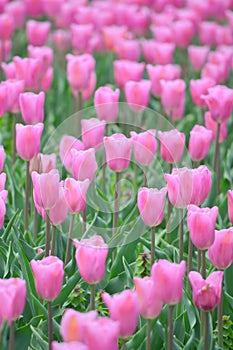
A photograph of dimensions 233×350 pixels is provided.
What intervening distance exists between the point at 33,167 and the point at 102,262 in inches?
41.7

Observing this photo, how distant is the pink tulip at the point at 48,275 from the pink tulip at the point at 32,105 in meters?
1.08

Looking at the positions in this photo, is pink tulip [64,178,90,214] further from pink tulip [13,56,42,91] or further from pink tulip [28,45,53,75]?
pink tulip [28,45,53,75]

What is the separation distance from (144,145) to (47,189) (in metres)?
0.62

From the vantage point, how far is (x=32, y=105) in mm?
3193

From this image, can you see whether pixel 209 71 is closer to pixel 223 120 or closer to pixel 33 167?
pixel 223 120

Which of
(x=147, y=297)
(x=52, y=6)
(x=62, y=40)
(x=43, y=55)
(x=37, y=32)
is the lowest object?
(x=62, y=40)

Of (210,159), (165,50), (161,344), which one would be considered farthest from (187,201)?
(165,50)

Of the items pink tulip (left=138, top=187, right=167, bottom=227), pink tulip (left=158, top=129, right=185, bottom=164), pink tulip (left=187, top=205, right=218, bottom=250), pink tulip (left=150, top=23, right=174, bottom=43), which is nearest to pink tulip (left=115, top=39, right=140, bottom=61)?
pink tulip (left=150, top=23, right=174, bottom=43)

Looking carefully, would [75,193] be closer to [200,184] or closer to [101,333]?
[200,184]

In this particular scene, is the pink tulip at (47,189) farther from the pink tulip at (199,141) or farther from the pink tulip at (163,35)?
the pink tulip at (163,35)

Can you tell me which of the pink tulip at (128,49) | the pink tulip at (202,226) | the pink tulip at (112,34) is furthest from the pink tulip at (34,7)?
the pink tulip at (202,226)

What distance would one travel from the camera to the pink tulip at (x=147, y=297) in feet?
6.96

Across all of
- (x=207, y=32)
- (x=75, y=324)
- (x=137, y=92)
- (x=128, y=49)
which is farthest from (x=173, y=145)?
(x=207, y=32)

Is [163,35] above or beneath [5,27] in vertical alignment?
beneath
